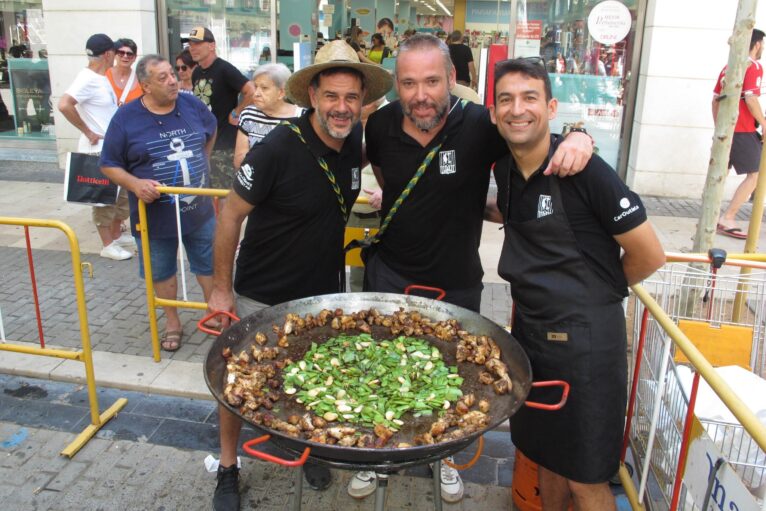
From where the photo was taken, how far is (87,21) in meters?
10.0

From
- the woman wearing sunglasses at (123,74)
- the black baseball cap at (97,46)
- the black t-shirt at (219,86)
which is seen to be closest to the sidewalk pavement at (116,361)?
the woman wearing sunglasses at (123,74)

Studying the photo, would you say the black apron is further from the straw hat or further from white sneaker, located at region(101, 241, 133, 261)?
white sneaker, located at region(101, 241, 133, 261)

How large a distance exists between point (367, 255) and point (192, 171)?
2045mm

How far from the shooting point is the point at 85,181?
19.3 ft

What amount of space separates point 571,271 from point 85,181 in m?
4.90

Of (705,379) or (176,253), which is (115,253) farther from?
(705,379)

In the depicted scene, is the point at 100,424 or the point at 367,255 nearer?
the point at 367,255

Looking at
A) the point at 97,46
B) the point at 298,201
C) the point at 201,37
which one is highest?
the point at 201,37

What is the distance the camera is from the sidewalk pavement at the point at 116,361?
3.56 meters

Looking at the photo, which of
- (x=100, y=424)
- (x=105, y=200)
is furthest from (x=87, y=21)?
(x=100, y=424)

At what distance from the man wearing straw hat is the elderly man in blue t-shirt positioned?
5.14 feet

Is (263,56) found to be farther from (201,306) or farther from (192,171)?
(201,306)

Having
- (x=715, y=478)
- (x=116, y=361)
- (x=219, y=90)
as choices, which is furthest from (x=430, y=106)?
(x=219, y=90)

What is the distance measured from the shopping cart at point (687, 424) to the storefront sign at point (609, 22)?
675 cm
